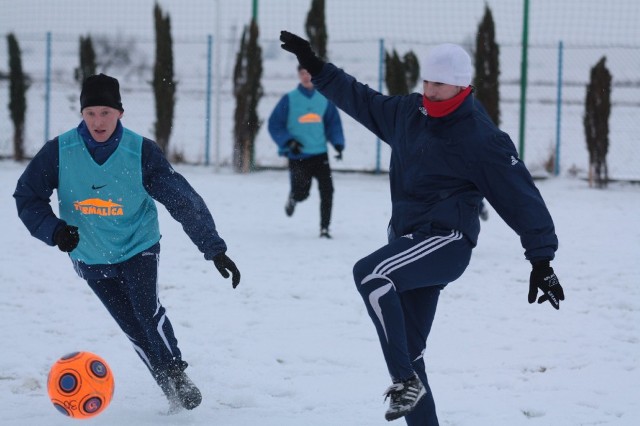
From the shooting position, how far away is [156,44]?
50.1 ft

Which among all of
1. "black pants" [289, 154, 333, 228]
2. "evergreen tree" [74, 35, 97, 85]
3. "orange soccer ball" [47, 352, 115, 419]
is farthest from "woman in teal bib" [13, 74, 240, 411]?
"evergreen tree" [74, 35, 97, 85]

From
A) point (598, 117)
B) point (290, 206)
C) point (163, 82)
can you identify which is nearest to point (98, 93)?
point (290, 206)

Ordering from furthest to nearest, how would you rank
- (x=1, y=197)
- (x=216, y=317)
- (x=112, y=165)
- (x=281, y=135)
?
1. (x=1, y=197)
2. (x=281, y=135)
3. (x=216, y=317)
4. (x=112, y=165)

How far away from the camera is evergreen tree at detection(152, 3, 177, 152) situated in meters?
15.0

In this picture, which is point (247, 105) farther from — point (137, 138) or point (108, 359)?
point (137, 138)

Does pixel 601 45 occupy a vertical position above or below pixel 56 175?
above

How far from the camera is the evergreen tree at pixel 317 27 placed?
14.6 meters

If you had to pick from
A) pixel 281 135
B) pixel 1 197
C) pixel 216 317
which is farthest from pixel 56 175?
pixel 1 197

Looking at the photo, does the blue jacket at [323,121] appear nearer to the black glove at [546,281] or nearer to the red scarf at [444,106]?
the red scarf at [444,106]

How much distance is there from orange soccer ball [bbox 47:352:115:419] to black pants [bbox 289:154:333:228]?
5417 mm

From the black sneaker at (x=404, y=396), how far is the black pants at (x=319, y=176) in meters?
5.90

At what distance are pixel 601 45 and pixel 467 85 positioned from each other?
1226 centimetres

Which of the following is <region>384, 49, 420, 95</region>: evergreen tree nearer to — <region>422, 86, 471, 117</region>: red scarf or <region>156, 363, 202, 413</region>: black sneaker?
<region>156, 363, 202, 413</region>: black sneaker

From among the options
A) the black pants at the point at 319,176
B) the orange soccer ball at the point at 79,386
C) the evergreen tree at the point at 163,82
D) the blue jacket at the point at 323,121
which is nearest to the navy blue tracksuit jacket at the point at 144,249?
the orange soccer ball at the point at 79,386
